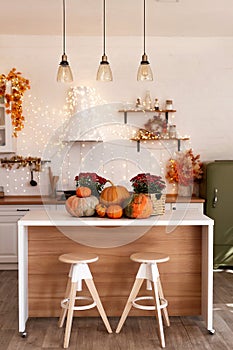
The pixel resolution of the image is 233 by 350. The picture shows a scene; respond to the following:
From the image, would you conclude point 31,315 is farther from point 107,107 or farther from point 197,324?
point 107,107

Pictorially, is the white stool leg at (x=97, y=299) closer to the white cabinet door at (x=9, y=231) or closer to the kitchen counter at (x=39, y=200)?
the kitchen counter at (x=39, y=200)

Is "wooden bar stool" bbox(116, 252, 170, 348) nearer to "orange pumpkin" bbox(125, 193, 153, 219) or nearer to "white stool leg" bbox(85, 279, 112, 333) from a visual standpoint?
"white stool leg" bbox(85, 279, 112, 333)

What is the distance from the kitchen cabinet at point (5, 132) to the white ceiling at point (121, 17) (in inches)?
36.2

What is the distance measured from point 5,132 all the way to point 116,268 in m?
2.69

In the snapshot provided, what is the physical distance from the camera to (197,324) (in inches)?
155

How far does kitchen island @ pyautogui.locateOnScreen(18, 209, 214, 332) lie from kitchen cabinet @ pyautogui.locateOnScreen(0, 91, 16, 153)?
219 centimetres

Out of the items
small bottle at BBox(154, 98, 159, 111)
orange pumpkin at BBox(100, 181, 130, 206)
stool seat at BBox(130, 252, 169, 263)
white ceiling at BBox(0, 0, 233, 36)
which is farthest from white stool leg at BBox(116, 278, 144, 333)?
small bottle at BBox(154, 98, 159, 111)

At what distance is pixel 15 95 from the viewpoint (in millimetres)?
6012

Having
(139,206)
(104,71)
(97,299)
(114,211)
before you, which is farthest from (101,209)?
(104,71)

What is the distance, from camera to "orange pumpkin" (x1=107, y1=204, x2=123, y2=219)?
365 centimetres

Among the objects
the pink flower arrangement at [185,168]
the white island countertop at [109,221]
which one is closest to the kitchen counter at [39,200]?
the pink flower arrangement at [185,168]

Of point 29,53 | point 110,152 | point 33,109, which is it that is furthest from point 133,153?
point 29,53

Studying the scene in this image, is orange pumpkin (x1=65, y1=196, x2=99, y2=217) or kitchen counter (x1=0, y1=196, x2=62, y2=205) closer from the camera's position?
orange pumpkin (x1=65, y1=196, x2=99, y2=217)

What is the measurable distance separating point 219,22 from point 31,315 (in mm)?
3521
